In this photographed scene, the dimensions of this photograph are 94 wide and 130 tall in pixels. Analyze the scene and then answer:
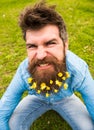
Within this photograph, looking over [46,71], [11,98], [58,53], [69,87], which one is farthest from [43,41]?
[11,98]

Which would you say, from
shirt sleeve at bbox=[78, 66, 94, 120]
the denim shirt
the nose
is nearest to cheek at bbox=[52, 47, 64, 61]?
the nose

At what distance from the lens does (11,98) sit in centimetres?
400

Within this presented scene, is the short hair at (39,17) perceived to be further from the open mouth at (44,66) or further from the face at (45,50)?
the open mouth at (44,66)

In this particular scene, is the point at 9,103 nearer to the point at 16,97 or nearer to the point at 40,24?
the point at 16,97

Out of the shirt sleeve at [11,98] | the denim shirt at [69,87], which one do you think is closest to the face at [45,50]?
the denim shirt at [69,87]

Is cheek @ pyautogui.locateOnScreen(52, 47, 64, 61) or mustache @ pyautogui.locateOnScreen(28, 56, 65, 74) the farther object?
cheek @ pyautogui.locateOnScreen(52, 47, 64, 61)

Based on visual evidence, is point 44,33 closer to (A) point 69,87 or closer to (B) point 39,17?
(B) point 39,17

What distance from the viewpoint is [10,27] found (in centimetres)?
795

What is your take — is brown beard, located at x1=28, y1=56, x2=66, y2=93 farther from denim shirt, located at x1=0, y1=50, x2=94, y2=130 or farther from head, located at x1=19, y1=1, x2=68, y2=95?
denim shirt, located at x1=0, y1=50, x2=94, y2=130

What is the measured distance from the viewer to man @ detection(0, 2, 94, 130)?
340cm

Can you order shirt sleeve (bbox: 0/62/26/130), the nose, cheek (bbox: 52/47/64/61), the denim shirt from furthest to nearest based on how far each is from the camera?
shirt sleeve (bbox: 0/62/26/130) < the denim shirt < cheek (bbox: 52/47/64/61) < the nose

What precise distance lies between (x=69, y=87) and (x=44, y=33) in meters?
0.84

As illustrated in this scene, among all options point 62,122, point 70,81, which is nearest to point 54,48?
point 70,81

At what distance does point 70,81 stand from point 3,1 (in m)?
6.56
